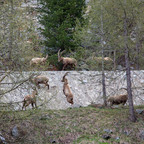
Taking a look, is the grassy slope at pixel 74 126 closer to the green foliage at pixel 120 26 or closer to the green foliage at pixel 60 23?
the green foliage at pixel 120 26

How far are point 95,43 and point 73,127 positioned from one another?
12.0 feet

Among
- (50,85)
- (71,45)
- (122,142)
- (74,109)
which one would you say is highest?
(71,45)

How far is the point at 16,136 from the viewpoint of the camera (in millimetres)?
9414

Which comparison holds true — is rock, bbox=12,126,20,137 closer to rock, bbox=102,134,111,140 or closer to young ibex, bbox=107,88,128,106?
rock, bbox=102,134,111,140

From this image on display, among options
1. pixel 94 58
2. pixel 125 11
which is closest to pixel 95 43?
pixel 94 58

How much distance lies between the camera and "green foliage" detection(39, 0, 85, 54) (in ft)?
62.7

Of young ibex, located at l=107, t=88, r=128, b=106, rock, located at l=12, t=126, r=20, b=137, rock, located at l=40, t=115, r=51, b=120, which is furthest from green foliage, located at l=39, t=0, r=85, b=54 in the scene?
rock, located at l=12, t=126, r=20, b=137

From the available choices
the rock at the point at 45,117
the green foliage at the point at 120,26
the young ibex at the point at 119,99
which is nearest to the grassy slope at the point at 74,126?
the rock at the point at 45,117

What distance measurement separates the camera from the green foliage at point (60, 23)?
62.7 feet

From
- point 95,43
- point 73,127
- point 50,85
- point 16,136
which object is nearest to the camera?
point 16,136

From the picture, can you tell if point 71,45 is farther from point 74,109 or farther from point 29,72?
point 29,72

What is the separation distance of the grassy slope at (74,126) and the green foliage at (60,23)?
8506 millimetres

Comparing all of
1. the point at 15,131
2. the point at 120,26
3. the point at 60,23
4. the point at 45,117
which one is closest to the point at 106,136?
the point at 45,117

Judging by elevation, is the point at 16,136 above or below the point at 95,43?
below
